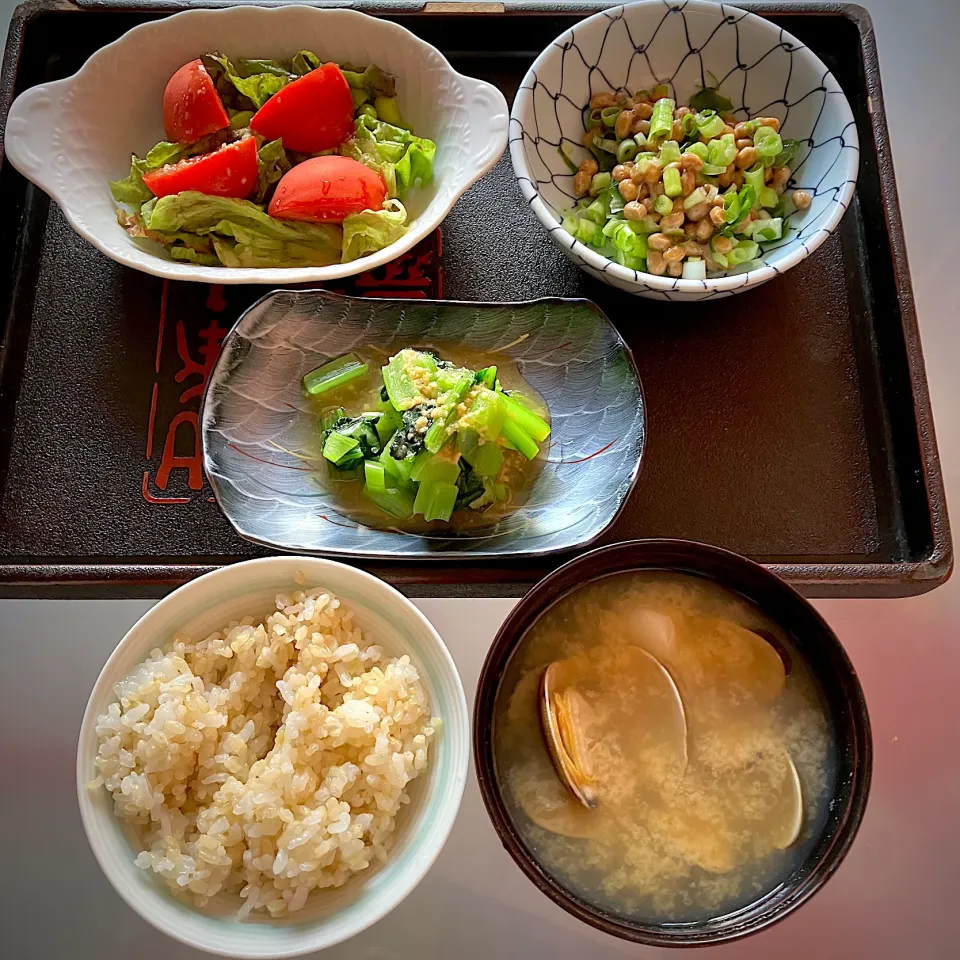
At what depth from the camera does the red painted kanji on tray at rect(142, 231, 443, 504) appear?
1628 mm

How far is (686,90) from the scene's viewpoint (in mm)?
1840

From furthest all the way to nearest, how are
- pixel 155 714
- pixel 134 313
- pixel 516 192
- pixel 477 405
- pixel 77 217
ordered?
1. pixel 516 192
2. pixel 134 313
3. pixel 77 217
4. pixel 477 405
5. pixel 155 714

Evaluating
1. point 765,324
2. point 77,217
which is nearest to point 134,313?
point 77,217

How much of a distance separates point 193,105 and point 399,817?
1.44 meters

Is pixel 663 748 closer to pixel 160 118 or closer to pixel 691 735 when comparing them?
pixel 691 735

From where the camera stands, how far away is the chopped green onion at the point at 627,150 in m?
1.72

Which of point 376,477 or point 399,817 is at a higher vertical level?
point 376,477

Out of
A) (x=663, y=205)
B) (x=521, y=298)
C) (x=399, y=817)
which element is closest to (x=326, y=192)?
(x=521, y=298)

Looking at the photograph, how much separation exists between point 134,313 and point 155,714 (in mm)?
903

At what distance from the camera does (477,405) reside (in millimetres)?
1516

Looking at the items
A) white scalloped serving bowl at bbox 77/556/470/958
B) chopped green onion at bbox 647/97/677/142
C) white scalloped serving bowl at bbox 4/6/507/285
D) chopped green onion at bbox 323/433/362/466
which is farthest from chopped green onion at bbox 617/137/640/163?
white scalloped serving bowl at bbox 77/556/470/958

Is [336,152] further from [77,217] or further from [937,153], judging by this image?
[937,153]

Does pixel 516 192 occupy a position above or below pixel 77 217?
above

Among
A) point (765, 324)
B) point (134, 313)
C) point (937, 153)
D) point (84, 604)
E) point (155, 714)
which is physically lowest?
point (84, 604)
